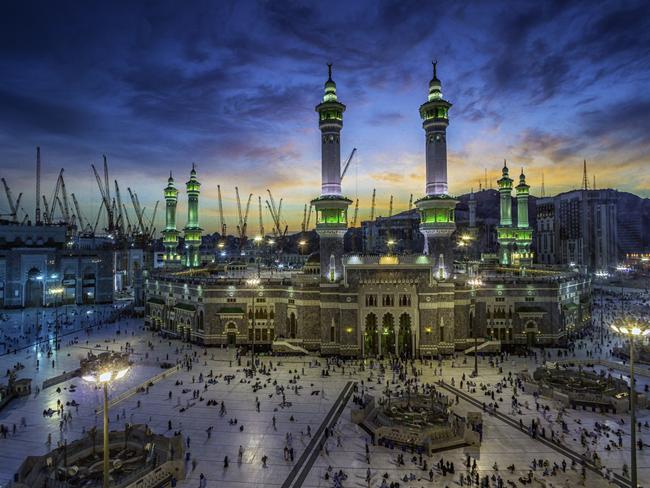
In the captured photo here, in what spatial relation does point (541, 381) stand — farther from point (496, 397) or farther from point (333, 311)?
point (333, 311)

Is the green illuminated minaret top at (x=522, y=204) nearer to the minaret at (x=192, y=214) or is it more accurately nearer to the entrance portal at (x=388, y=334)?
the entrance portal at (x=388, y=334)

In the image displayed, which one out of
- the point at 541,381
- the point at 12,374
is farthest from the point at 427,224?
the point at 12,374

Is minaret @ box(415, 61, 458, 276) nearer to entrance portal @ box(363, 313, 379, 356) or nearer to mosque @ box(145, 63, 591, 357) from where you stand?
mosque @ box(145, 63, 591, 357)

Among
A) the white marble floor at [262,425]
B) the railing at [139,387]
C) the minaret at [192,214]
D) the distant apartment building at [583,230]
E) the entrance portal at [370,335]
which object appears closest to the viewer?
the white marble floor at [262,425]

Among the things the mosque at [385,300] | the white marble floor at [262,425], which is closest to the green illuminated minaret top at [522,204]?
the mosque at [385,300]

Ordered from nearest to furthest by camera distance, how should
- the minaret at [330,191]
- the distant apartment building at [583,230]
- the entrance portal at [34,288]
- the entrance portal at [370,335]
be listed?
the entrance portal at [370,335] → the minaret at [330,191] → the entrance portal at [34,288] → the distant apartment building at [583,230]

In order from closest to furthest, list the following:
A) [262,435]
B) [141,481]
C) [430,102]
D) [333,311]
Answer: [141,481] → [262,435] → [333,311] → [430,102]

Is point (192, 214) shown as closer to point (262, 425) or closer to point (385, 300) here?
point (385, 300)
